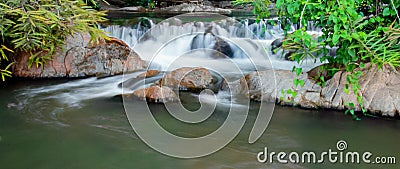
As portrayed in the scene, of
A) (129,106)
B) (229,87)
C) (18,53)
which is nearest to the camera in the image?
(129,106)

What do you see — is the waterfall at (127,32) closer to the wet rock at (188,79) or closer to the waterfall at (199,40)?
the waterfall at (199,40)

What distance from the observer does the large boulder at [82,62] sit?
231 inches

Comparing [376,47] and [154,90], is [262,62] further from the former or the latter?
[376,47]

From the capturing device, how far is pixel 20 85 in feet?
17.9

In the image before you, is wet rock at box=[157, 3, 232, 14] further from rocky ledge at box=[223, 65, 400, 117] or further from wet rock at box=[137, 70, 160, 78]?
rocky ledge at box=[223, 65, 400, 117]

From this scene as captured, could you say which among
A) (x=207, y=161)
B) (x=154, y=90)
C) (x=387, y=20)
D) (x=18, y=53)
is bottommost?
(x=207, y=161)

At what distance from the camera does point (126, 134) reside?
3.62m

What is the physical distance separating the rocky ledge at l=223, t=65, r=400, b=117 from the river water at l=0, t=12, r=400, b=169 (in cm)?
14

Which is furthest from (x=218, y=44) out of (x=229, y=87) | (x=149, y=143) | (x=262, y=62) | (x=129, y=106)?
(x=149, y=143)

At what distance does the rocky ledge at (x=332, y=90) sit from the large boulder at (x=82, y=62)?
243 cm

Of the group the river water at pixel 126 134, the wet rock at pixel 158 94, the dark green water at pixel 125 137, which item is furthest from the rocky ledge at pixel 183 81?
the dark green water at pixel 125 137

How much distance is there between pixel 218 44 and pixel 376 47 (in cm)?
471

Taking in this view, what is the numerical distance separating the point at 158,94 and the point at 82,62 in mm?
2181

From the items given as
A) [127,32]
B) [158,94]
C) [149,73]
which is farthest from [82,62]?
[158,94]
